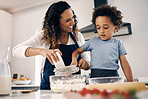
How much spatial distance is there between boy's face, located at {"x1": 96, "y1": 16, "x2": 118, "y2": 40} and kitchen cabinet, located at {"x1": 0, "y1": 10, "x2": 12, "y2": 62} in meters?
2.81

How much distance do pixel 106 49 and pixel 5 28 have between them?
309 cm

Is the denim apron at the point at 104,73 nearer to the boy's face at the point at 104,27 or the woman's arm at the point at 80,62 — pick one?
the woman's arm at the point at 80,62

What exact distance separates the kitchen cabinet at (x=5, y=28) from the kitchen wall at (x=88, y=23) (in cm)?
11

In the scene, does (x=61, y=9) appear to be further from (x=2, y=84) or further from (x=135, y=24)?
(x=135, y=24)

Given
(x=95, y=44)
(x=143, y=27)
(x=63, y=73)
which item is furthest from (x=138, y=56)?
(x=63, y=73)

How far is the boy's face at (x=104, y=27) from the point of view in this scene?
3.78 feet

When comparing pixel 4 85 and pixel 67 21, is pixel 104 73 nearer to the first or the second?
pixel 67 21

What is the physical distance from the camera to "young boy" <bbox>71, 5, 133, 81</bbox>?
1.11 meters

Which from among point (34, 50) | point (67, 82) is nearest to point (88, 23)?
point (34, 50)

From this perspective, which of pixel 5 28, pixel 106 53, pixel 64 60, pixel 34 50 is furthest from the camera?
pixel 5 28

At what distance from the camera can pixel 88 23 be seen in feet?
9.82

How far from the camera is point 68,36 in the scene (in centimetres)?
137

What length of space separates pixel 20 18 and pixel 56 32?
2.76 m

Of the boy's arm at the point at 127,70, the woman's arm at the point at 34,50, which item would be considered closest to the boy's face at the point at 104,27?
the boy's arm at the point at 127,70
